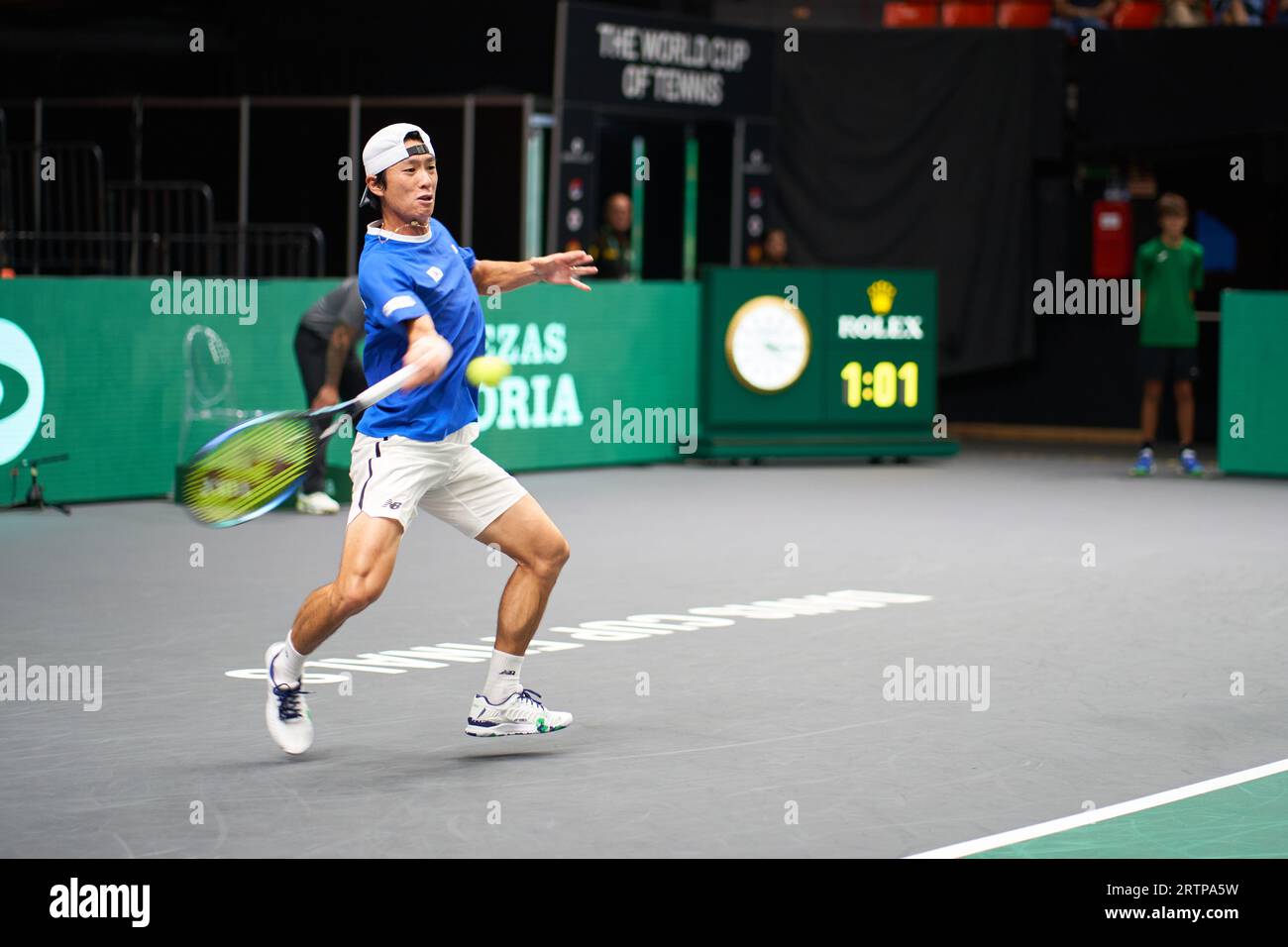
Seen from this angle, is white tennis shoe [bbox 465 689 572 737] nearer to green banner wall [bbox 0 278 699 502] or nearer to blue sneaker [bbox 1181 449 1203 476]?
green banner wall [bbox 0 278 699 502]

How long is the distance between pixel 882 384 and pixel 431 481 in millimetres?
11680

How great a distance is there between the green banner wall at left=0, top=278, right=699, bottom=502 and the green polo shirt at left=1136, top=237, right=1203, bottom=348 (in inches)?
156

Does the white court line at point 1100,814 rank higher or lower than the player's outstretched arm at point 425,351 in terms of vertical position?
lower

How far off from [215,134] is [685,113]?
5235mm

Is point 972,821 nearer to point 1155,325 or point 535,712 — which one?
point 535,712

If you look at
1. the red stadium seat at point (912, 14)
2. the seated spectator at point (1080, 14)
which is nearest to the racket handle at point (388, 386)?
the seated spectator at point (1080, 14)

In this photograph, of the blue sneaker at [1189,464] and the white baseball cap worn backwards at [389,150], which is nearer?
the white baseball cap worn backwards at [389,150]

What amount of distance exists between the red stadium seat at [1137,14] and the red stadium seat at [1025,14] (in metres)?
0.91

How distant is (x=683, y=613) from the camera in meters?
10.3

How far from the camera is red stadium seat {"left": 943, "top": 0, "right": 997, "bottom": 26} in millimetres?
22953

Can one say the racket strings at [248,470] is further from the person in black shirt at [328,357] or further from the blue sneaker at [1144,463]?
the blue sneaker at [1144,463]

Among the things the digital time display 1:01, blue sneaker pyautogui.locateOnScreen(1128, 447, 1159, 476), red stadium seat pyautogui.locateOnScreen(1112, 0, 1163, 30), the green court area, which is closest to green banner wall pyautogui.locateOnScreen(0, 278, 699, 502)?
the digital time display 1:01

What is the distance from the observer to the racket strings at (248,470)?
269 inches

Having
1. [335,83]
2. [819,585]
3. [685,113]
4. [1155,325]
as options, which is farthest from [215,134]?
[819,585]
